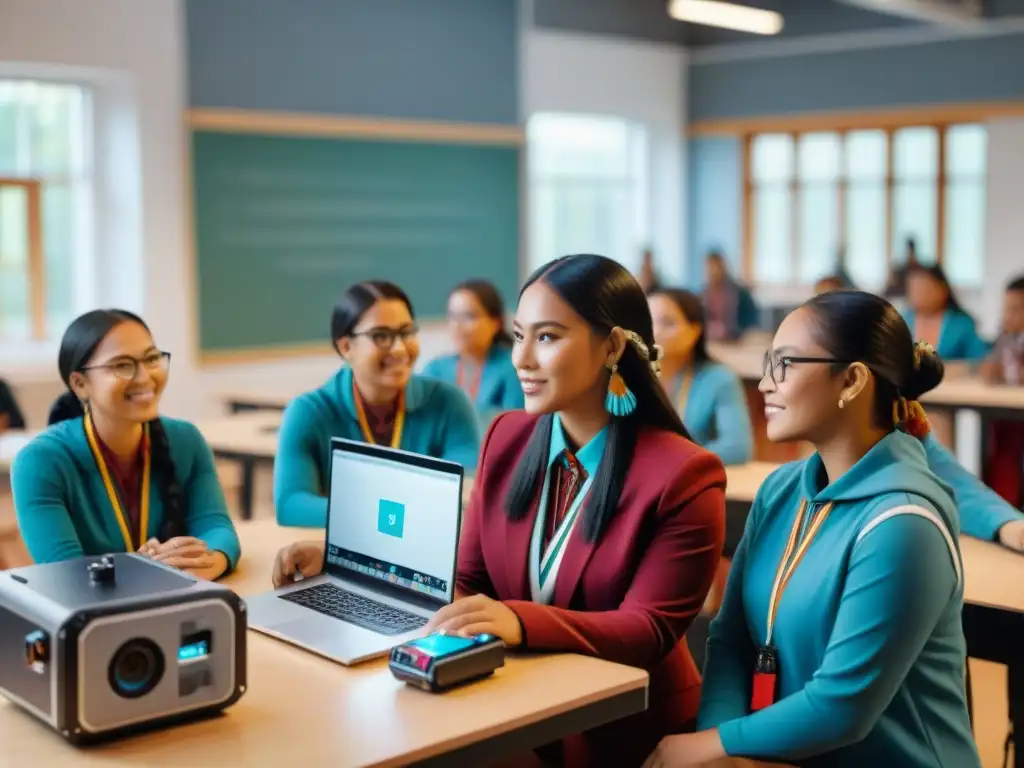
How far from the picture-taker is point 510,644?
198cm

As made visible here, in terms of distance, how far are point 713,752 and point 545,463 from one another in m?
0.57

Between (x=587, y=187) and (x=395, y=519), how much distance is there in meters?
9.21

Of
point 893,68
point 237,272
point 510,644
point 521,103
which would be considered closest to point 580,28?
point 521,103

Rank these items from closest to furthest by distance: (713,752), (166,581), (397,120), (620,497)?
(166,581)
(713,752)
(620,497)
(397,120)

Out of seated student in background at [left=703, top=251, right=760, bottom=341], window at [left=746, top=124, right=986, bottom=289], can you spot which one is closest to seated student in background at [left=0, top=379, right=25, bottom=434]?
seated student in background at [left=703, top=251, right=760, bottom=341]

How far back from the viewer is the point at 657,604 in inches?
82.3

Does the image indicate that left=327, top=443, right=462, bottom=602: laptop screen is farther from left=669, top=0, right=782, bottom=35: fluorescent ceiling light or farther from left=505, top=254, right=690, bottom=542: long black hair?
left=669, top=0, right=782, bottom=35: fluorescent ceiling light

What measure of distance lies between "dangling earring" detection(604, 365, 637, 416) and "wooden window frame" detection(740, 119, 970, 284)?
891cm

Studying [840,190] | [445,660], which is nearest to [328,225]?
[840,190]

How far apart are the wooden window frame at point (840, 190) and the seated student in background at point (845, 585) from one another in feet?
29.3

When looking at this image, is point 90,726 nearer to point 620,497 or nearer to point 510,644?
point 510,644

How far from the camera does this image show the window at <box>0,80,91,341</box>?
689 centimetres

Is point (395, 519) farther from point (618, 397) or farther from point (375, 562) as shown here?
point (618, 397)

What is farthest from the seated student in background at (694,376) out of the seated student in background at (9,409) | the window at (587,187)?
the window at (587,187)
